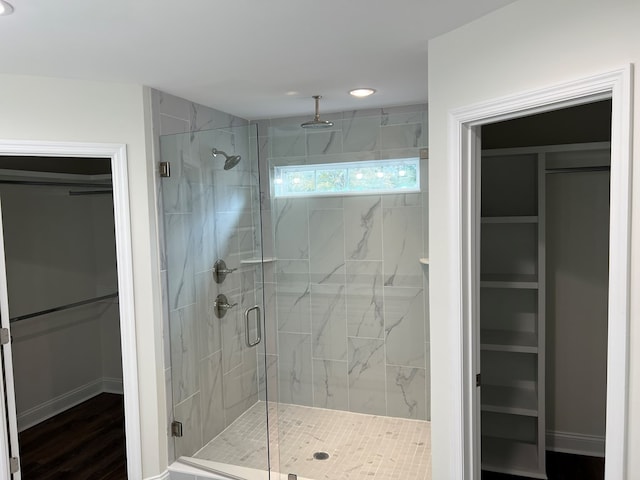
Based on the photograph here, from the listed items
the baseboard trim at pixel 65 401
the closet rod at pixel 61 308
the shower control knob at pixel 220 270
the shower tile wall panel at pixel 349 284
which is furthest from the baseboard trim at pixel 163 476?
the closet rod at pixel 61 308

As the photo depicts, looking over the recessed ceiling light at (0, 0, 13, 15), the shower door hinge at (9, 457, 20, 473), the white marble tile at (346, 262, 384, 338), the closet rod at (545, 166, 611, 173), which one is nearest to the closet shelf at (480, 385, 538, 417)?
the white marble tile at (346, 262, 384, 338)

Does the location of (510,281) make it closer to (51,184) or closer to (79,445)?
(79,445)

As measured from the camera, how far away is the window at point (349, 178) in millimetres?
3062

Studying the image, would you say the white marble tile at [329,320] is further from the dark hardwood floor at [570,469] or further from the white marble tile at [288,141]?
the dark hardwood floor at [570,469]

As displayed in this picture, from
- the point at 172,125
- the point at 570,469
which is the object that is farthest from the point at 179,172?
the point at 570,469

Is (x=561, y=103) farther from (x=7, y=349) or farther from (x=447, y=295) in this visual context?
(x=7, y=349)

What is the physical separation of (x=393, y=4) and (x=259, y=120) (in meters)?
2.47

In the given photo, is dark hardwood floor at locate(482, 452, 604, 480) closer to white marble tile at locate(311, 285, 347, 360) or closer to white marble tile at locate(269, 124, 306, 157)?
white marble tile at locate(311, 285, 347, 360)

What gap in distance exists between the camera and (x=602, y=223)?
10.3 feet

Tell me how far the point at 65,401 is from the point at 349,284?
2.74 meters

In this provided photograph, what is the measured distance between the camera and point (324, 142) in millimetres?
3152

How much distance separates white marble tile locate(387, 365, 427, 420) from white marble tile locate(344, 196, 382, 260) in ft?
2.60

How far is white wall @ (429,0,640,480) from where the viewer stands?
1477 mm

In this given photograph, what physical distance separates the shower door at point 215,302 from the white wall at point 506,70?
1151mm
